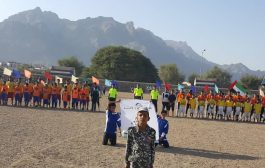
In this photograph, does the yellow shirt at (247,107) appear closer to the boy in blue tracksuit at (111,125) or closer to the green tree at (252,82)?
the boy in blue tracksuit at (111,125)

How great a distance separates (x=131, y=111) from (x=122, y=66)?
75.3m

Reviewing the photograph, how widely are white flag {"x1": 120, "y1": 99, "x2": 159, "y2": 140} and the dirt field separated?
2.67ft

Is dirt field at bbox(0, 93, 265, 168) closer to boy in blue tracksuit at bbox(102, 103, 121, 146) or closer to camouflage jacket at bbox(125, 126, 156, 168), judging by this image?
boy in blue tracksuit at bbox(102, 103, 121, 146)

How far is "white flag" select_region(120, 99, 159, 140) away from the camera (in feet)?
45.5

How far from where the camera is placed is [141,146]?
6.40 meters

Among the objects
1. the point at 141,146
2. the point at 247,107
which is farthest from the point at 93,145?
the point at 247,107

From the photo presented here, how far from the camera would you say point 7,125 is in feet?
58.4

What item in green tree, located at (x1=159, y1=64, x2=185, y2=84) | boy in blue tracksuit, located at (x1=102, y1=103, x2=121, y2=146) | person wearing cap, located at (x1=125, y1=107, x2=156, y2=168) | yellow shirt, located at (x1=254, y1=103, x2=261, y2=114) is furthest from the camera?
green tree, located at (x1=159, y1=64, x2=185, y2=84)

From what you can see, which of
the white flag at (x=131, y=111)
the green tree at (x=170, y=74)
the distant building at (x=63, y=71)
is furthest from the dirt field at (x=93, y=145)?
the green tree at (x=170, y=74)

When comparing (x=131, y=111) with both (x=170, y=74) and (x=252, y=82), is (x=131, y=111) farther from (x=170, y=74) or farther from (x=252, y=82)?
(x=170, y=74)

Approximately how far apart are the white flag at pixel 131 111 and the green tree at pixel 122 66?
71653mm

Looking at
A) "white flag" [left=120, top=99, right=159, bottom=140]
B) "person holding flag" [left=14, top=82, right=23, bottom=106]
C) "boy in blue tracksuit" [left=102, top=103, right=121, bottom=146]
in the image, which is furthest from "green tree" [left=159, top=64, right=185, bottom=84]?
"white flag" [left=120, top=99, right=159, bottom=140]

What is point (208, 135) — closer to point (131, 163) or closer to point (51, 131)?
point (51, 131)

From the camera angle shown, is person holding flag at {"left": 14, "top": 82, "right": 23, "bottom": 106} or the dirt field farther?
person holding flag at {"left": 14, "top": 82, "right": 23, "bottom": 106}
